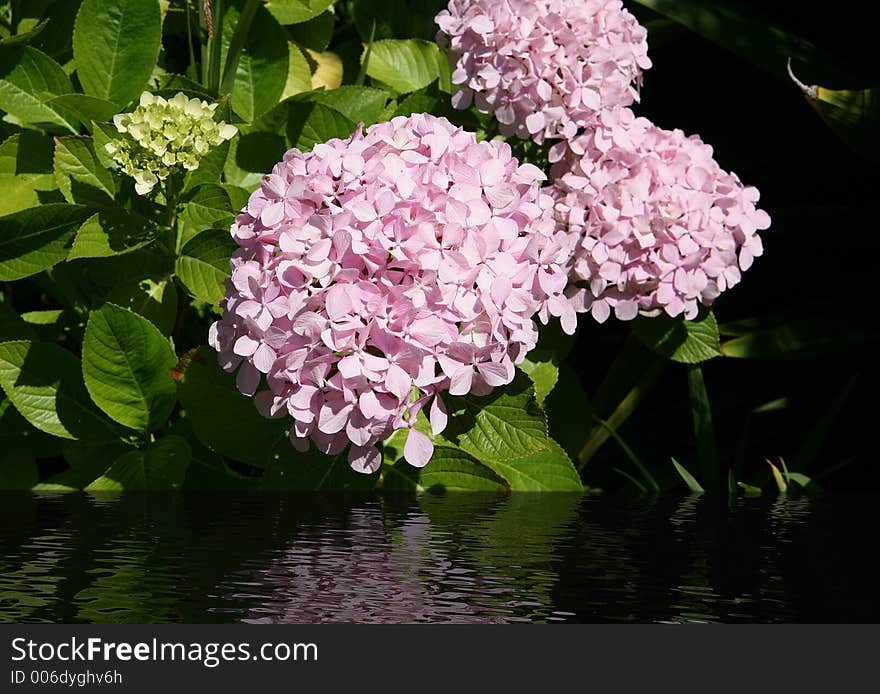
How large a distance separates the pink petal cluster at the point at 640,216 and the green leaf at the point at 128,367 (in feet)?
1.83

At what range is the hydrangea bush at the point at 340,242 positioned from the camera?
110 centimetres

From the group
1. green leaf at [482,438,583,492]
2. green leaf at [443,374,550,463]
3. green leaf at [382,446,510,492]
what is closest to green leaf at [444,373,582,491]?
green leaf at [443,374,550,463]

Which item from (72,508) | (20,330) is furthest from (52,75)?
(72,508)

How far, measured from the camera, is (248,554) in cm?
98

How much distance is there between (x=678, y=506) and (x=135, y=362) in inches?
28.9

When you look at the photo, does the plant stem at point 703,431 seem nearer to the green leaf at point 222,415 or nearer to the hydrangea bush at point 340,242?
the hydrangea bush at point 340,242

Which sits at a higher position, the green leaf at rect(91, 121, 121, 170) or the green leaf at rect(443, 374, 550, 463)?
the green leaf at rect(91, 121, 121, 170)

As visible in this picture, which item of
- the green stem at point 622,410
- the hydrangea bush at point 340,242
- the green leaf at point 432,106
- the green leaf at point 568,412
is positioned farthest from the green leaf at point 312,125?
the green stem at point 622,410

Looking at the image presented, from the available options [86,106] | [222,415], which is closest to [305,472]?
[222,415]

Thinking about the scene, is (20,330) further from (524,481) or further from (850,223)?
(850,223)

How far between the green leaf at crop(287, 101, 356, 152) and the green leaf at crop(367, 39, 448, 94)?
20cm

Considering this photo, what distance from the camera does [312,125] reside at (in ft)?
4.82

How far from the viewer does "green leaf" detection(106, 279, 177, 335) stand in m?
1.46

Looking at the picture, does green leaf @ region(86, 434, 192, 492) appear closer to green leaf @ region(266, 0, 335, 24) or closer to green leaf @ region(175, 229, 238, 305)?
green leaf @ region(175, 229, 238, 305)
